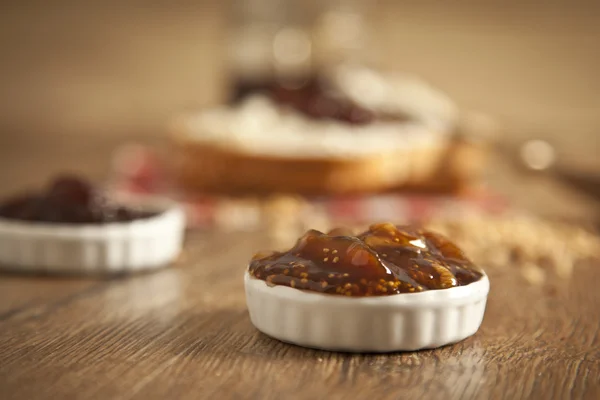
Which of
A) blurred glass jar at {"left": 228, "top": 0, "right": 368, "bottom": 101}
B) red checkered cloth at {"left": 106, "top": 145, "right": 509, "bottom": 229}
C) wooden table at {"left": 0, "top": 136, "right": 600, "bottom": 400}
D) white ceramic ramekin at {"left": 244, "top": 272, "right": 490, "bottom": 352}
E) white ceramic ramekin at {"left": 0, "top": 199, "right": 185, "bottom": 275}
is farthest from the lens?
blurred glass jar at {"left": 228, "top": 0, "right": 368, "bottom": 101}

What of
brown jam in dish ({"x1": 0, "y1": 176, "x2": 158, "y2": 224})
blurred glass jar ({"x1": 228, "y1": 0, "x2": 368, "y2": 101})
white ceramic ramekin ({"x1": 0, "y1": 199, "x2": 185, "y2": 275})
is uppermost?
blurred glass jar ({"x1": 228, "y1": 0, "x2": 368, "y2": 101})

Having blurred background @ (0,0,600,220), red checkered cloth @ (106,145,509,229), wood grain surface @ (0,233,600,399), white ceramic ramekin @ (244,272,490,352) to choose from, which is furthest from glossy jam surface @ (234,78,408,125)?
white ceramic ramekin @ (244,272,490,352)

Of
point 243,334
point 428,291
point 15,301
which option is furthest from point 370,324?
point 15,301

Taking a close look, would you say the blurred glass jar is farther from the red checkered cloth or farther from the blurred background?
the red checkered cloth

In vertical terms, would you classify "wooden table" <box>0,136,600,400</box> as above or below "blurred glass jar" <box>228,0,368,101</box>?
below

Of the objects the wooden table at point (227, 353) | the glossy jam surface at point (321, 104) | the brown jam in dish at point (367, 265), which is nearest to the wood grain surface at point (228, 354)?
the wooden table at point (227, 353)

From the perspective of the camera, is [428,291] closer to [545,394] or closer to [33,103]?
[545,394]

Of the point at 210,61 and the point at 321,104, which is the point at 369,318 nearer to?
the point at 321,104
